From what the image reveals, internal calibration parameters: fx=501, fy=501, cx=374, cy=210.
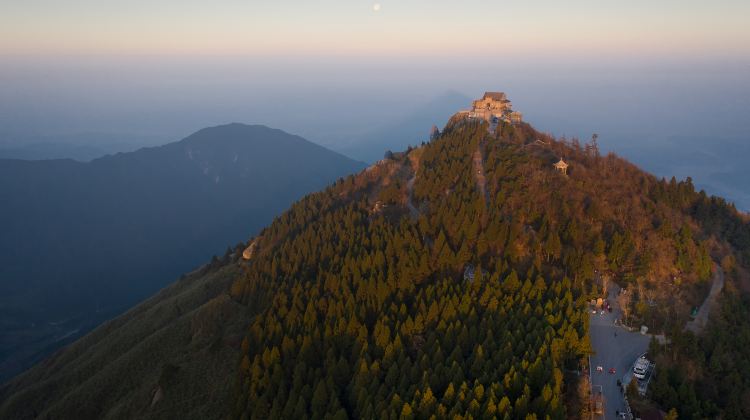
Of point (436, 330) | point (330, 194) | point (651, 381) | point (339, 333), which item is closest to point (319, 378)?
point (339, 333)

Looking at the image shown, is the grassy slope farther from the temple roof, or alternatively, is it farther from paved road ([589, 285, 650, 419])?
the temple roof

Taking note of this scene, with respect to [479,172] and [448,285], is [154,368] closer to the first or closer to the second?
[448,285]

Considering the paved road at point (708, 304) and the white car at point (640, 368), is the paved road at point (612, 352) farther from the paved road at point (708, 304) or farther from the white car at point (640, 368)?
the paved road at point (708, 304)

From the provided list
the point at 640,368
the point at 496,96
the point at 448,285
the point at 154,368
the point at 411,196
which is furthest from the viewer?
the point at 496,96

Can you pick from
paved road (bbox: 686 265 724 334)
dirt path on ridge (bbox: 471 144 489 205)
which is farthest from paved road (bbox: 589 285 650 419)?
dirt path on ridge (bbox: 471 144 489 205)

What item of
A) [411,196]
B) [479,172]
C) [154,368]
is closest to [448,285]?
[411,196]

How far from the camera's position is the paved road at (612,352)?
34050 mm

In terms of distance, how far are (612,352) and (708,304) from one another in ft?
47.5

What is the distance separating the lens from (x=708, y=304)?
4691 cm

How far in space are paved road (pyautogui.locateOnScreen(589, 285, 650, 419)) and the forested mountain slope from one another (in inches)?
87.1

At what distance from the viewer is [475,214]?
5725cm

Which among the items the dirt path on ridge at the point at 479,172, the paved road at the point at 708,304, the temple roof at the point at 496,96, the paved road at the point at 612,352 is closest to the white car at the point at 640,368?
the paved road at the point at 612,352

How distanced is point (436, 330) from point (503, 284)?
896cm

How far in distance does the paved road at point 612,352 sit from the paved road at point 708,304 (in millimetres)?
5359
